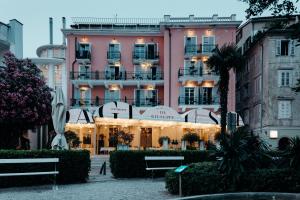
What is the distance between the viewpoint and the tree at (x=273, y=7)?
14586mm

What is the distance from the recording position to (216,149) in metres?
13.2

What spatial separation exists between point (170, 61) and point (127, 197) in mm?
36801

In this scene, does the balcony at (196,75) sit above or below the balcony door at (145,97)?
above

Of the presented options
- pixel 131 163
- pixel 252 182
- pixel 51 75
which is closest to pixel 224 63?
pixel 131 163

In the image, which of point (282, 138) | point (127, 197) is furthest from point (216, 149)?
point (282, 138)

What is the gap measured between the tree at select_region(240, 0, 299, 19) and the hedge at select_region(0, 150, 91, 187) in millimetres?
8113

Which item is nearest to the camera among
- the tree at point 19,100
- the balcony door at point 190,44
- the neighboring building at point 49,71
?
the tree at point 19,100

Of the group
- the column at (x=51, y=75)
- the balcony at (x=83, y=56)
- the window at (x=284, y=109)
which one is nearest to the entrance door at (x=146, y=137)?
the column at (x=51, y=75)

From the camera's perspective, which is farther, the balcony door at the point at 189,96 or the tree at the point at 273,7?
the balcony door at the point at 189,96

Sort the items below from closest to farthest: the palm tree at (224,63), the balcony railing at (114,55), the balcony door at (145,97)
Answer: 1. the palm tree at (224,63)
2. the balcony door at (145,97)
3. the balcony railing at (114,55)

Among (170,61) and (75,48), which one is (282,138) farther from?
(75,48)

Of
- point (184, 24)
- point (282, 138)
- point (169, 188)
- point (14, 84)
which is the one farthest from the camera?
point (184, 24)

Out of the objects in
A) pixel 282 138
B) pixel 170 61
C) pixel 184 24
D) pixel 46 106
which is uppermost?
pixel 184 24

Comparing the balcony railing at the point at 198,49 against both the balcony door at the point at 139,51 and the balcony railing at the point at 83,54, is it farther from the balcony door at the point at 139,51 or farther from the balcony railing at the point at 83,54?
the balcony railing at the point at 83,54
